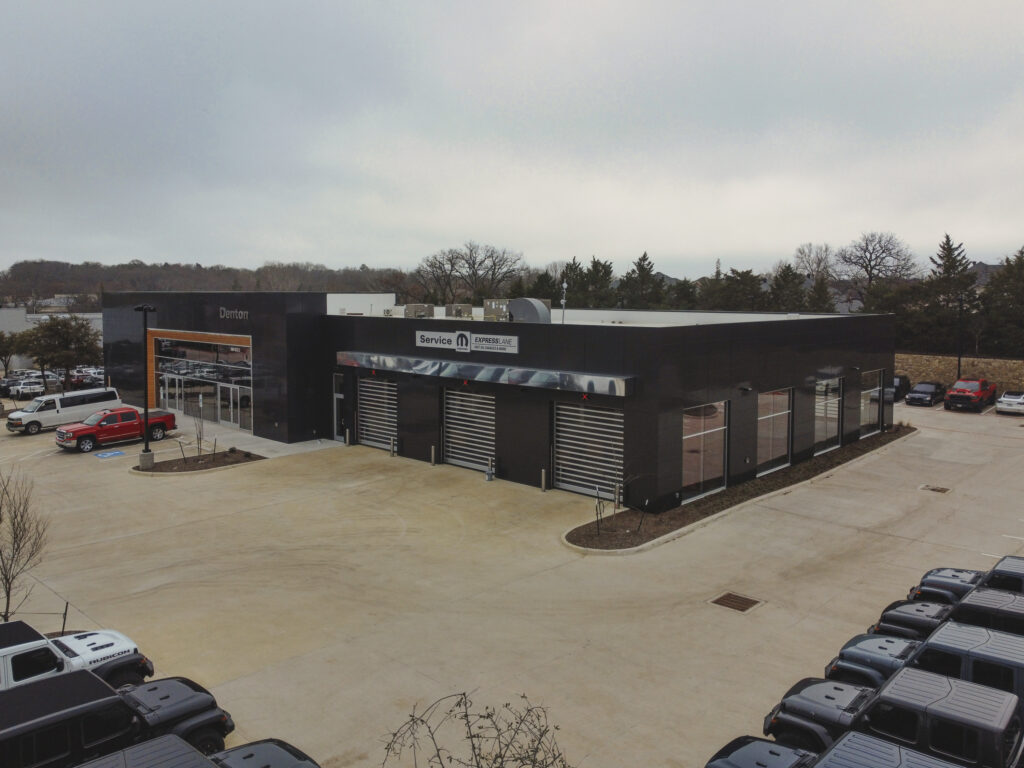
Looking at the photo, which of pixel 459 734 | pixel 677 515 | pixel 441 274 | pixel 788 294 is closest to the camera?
pixel 459 734

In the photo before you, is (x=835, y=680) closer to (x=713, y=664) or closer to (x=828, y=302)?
(x=713, y=664)

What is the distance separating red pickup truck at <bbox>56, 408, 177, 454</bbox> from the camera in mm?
28812

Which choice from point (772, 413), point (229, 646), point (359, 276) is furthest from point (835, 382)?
point (359, 276)

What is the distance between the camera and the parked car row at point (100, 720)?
7.95 m

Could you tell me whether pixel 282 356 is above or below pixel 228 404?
above

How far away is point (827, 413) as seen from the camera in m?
Answer: 28.3

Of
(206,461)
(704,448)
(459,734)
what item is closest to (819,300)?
(704,448)

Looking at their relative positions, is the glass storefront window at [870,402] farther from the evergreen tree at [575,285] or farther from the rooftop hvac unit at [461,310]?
the evergreen tree at [575,285]

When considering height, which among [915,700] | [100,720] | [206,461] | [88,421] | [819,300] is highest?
[819,300]

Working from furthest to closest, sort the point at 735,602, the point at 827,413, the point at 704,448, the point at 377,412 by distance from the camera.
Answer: the point at 377,412
the point at 827,413
the point at 704,448
the point at 735,602

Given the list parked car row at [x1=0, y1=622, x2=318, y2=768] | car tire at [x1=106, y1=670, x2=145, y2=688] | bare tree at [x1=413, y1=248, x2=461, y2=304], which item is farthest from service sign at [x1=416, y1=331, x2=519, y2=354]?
bare tree at [x1=413, y1=248, x2=461, y2=304]

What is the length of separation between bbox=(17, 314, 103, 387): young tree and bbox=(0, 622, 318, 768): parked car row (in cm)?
4107

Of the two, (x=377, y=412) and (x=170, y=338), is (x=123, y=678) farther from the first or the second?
(x=170, y=338)

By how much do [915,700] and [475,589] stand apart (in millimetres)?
8436
